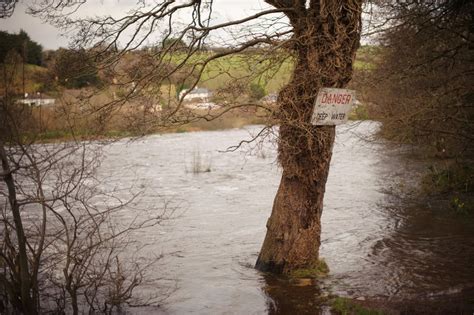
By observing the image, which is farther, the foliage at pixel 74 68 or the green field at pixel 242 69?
the green field at pixel 242 69

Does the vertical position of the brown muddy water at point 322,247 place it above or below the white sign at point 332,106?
below

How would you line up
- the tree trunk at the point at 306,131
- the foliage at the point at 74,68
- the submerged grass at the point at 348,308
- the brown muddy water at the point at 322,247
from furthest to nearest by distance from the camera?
the brown muddy water at the point at 322,247 → the tree trunk at the point at 306,131 → the foliage at the point at 74,68 → the submerged grass at the point at 348,308

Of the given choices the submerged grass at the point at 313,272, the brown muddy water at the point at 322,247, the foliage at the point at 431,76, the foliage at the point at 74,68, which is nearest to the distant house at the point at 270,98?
the brown muddy water at the point at 322,247

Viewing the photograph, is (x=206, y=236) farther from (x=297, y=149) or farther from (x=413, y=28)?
(x=413, y=28)

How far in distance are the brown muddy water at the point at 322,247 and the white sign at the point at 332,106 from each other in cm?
110

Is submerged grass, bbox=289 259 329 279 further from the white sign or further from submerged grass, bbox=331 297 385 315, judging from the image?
the white sign

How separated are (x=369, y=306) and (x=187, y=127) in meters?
33.7

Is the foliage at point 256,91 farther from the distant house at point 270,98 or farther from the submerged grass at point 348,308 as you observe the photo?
the submerged grass at point 348,308

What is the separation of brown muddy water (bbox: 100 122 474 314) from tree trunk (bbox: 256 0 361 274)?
51 centimetres

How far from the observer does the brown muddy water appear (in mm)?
8125

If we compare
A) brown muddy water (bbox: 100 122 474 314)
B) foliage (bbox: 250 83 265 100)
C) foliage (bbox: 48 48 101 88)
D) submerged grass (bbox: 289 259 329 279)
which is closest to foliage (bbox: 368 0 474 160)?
brown muddy water (bbox: 100 122 474 314)

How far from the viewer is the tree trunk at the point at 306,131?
7988 millimetres

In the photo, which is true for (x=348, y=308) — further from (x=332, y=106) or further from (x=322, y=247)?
(x=322, y=247)

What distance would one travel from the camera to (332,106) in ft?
26.2
